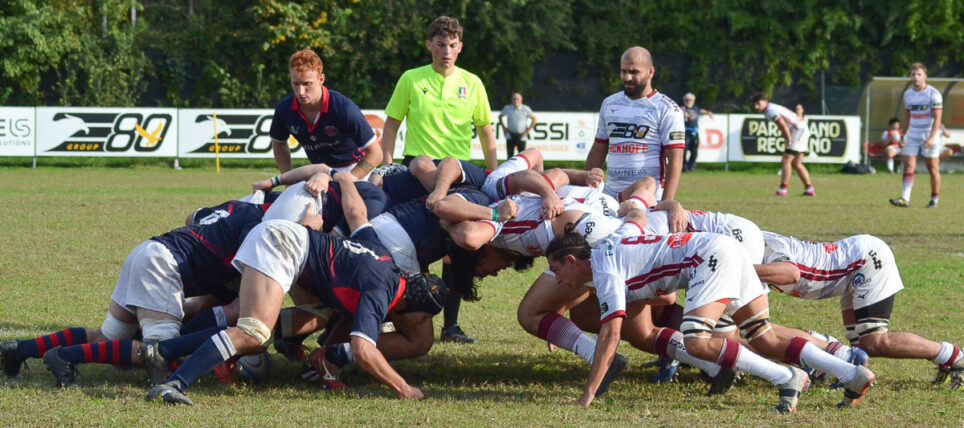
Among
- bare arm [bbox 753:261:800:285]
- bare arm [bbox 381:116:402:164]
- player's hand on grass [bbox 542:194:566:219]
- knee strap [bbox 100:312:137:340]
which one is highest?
bare arm [bbox 381:116:402:164]

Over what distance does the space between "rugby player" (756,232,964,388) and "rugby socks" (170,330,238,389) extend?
8.85 feet

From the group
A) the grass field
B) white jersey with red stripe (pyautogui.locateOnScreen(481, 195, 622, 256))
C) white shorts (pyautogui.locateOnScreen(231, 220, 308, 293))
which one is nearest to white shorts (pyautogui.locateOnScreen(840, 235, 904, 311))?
the grass field

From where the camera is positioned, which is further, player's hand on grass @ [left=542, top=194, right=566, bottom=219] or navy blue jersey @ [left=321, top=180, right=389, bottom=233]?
navy blue jersey @ [left=321, top=180, right=389, bottom=233]

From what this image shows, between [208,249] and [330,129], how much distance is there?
1729mm

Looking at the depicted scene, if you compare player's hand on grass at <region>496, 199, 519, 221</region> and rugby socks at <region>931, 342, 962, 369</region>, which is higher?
player's hand on grass at <region>496, 199, 519, 221</region>

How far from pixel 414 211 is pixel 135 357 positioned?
1688 millimetres

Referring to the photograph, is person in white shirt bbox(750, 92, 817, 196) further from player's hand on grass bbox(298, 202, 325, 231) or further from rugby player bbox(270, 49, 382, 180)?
player's hand on grass bbox(298, 202, 325, 231)

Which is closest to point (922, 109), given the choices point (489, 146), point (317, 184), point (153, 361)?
point (489, 146)

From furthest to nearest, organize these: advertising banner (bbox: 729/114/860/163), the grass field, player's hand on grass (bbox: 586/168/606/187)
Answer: advertising banner (bbox: 729/114/860/163), player's hand on grass (bbox: 586/168/606/187), the grass field

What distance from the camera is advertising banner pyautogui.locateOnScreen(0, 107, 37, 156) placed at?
2186 cm

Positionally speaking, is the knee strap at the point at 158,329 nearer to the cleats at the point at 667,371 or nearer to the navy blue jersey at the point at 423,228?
the navy blue jersey at the point at 423,228

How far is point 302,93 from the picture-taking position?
6695 millimetres

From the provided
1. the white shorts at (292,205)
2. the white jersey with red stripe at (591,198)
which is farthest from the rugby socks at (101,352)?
the white jersey with red stripe at (591,198)

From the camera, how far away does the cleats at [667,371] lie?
5750 millimetres
